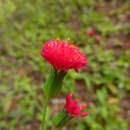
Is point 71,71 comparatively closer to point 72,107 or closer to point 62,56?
point 72,107

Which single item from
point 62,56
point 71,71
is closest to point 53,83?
point 62,56

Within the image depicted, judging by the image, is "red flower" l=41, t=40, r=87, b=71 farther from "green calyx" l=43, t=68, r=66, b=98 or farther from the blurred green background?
the blurred green background

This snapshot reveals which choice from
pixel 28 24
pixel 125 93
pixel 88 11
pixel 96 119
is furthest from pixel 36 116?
pixel 88 11

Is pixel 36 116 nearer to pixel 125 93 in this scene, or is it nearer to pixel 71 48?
pixel 125 93

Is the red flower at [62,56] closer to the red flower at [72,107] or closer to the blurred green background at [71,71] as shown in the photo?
the red flower at [72,107]

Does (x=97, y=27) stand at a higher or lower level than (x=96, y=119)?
higher

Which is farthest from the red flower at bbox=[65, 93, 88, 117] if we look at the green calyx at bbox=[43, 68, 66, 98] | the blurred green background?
the blurred green background
